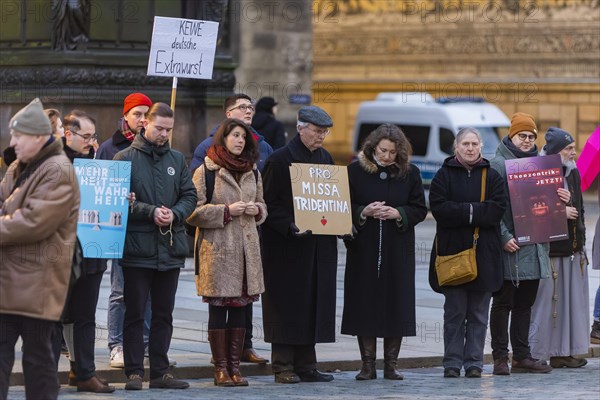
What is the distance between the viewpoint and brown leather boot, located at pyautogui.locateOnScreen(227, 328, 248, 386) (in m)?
10.5

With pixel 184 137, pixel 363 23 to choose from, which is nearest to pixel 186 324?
pixel 184 137

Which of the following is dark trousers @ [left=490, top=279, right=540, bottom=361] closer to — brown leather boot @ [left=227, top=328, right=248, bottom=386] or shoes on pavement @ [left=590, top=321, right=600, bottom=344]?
shoes on pavement @ [left=590, top=321, right=600, bottom=344]

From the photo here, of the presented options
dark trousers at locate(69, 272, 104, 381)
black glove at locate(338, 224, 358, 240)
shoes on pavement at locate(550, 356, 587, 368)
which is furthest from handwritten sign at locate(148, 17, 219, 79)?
shoes on pavement at locate(550, 356, 587, 368)

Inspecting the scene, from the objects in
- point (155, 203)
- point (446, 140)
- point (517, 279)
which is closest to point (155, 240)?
point (155, 203)

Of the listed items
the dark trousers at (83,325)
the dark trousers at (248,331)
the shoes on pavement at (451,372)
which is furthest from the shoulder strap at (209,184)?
the shoes on pavement at (451,372)

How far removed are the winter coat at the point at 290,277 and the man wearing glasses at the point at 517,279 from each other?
142 cm

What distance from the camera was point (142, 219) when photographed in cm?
1014

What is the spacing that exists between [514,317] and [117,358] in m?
3.07

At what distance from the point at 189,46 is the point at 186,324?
8.08ft

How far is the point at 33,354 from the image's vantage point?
8.28 m

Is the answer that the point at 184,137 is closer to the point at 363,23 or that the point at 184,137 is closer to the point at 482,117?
the point at 482,117

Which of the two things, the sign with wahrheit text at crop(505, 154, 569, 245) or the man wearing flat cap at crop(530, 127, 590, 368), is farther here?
the man wearing flat cap at crop(530, 127, 590, 368)

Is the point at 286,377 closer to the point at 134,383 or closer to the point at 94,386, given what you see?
the point at 134,383

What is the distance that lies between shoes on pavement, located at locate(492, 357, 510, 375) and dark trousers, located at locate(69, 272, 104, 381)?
10.5ft
